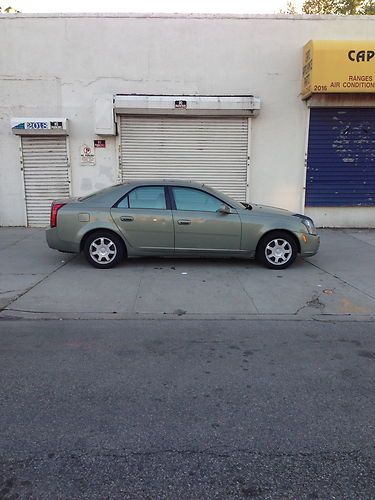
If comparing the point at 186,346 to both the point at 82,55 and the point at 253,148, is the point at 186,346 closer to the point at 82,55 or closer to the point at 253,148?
the point at 253,148

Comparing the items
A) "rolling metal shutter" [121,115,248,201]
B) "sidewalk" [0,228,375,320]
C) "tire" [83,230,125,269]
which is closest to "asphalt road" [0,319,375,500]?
"sidewalk" [0,228,375,320]

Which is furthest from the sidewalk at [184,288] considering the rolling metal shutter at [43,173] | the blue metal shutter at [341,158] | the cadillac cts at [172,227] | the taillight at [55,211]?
the blue metal shutter at [341,158]

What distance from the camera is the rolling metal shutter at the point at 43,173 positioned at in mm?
11016

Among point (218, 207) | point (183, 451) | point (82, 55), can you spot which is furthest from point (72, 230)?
point (82, 55)

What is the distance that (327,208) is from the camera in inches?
449

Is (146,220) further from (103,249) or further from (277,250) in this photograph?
(277,250)

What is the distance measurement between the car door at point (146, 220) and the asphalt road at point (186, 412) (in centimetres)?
256

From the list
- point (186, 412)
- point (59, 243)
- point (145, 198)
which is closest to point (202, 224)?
point (145, 198)

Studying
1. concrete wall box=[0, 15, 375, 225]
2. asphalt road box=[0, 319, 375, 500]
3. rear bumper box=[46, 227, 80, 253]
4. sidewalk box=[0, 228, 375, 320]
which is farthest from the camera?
concrete wall box=[0, 15, 375, 225]

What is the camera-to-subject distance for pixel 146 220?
6.90 m

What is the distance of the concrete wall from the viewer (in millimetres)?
10562

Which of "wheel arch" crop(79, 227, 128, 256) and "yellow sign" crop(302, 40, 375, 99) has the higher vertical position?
"yellow sign" crop(302, 40, 375, 99)

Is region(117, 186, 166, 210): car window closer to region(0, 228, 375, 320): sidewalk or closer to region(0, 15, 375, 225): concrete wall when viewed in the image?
region(0, 228, 375, 320): sidewalk

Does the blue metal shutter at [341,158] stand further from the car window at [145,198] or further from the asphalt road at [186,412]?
the asphalt road at [186,412]
